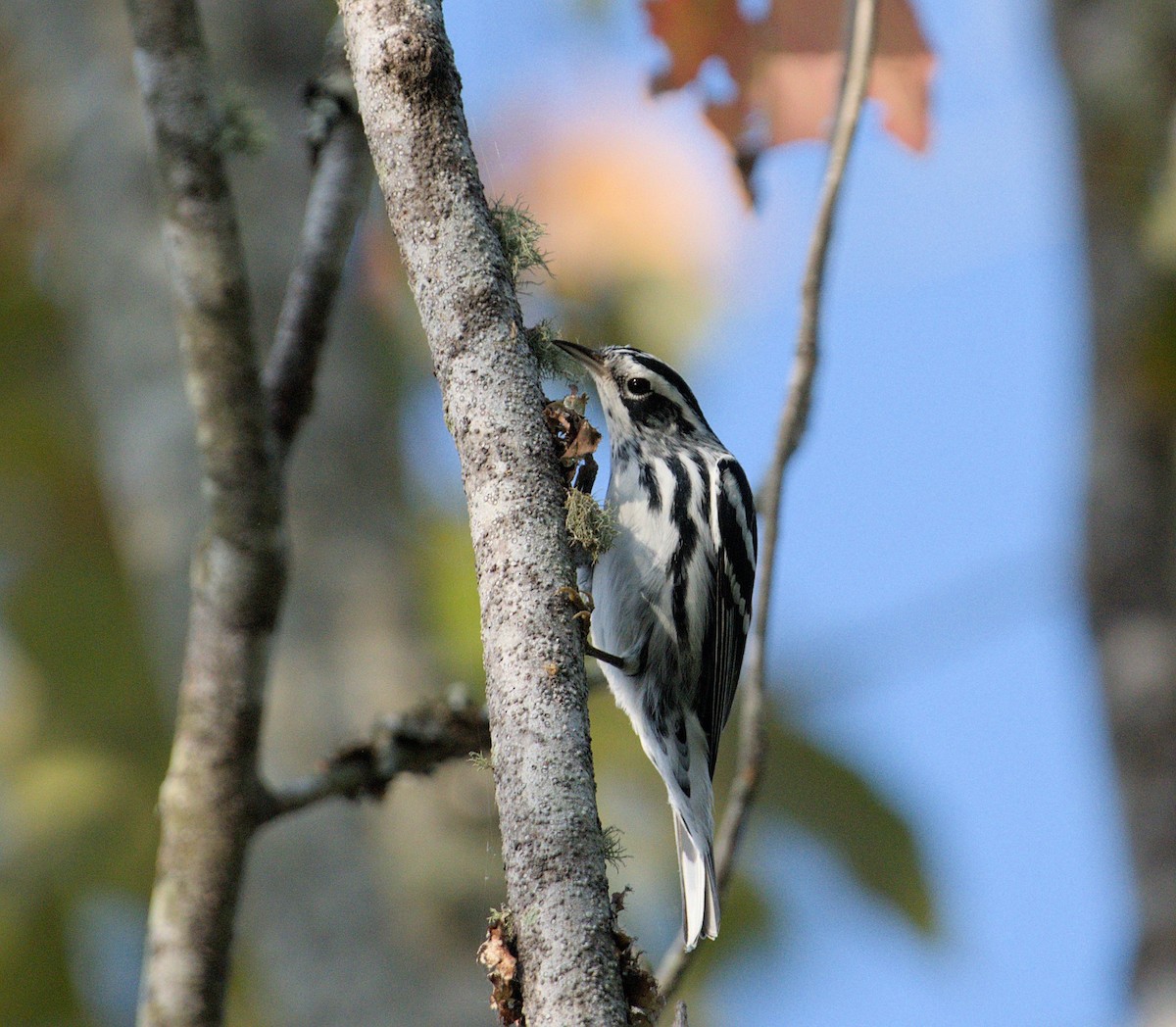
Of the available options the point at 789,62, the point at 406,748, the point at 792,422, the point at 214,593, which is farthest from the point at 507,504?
the point at 789,62

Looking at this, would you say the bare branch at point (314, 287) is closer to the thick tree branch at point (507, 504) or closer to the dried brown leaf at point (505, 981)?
the thick tree branch at point (507, 504)

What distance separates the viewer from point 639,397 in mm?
4219

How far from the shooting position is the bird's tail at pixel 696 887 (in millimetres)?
3010

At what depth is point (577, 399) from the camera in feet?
6.80

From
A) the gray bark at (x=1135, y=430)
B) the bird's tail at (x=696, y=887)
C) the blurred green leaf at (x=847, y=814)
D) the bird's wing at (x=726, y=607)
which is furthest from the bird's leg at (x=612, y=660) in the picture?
the gray bark at (x=1135, y=430)

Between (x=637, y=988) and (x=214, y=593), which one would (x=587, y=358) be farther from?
(x=637, y=988)

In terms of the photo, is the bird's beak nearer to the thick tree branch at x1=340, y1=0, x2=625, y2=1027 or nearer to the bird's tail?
the bird's tail

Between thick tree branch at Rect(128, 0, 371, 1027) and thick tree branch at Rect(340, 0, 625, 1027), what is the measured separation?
78 cm

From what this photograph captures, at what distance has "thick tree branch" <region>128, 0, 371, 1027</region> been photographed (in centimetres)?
251

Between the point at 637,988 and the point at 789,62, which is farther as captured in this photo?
the point at 789,62

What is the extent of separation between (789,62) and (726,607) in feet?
4.69

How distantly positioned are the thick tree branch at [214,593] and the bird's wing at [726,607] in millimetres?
1617

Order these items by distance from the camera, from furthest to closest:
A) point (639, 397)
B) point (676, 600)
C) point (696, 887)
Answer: point (639, 397) < point (676, 600) < point (696, 887)

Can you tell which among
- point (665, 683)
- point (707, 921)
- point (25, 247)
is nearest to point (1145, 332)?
point (665, 683)
